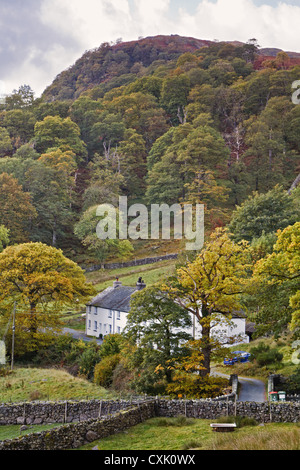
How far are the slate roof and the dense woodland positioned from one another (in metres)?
2.70

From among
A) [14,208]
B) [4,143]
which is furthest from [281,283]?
[4,143]

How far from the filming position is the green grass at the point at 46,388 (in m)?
28.5

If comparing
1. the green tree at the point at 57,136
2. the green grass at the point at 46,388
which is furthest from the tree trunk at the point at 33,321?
the green tree at the point at 57,136

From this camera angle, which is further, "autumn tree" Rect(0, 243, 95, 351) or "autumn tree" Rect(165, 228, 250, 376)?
"autumn tree" Rect(0, 243, 95, 351)

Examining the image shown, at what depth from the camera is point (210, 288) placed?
27.9 meters

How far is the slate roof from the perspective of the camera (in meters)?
48.8

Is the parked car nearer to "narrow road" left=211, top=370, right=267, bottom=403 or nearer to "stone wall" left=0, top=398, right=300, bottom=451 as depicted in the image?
"narrow road" left=211, top=370, right=267, bottom=403

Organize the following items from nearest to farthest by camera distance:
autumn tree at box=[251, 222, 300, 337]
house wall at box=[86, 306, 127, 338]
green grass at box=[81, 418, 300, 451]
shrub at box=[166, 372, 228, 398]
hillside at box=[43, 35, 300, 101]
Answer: green grass at box=[81, 418, 300, 451]
autumn tree at box=[251, 222, 300, 337]
shrub at box=[166, 372, 228, 398]
house wall at box=[86, 306, 127, 338]
hillside at box=[43, 35, 300, 101]

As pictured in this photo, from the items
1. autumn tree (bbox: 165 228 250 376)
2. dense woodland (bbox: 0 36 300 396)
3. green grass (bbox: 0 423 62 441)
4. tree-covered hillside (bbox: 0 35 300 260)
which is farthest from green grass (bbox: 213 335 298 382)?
tree-covered hillside (bbox: 0 35 300 260)

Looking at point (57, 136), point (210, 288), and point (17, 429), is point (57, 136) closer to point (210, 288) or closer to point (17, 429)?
point (210, 288)

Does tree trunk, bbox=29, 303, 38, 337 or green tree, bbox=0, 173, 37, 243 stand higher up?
green tree, bbox=0, 173, 37, 243

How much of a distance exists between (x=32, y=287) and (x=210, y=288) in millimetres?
21656

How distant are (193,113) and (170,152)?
2692 cm
